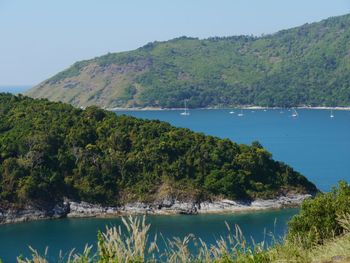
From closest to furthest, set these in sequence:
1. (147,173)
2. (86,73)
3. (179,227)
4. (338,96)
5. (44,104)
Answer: (179,227), (147,173), (44,104), (338,96), (86,73)

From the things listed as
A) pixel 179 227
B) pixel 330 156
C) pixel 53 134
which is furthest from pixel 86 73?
pixel 179 227

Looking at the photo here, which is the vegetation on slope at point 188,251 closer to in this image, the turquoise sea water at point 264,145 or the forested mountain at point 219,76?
the turquoise sea water at point 264,145

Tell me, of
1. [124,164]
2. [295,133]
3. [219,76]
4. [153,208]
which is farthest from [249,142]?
[219,76]

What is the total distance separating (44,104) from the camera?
2329 inches

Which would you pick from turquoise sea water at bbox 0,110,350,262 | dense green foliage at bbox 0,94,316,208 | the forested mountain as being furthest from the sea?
the forested mountain

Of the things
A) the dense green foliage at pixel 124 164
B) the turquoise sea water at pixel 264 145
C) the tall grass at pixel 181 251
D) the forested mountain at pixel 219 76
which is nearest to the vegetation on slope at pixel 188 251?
the tall grass at pixel 181 251

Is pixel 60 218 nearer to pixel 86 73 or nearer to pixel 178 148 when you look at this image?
pixel 178 148

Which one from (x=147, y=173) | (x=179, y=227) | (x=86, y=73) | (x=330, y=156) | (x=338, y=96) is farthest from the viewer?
(x=86, y=73)

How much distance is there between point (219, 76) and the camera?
6988 inches

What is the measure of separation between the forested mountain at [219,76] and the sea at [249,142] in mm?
6762

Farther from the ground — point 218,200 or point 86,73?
point 86,73

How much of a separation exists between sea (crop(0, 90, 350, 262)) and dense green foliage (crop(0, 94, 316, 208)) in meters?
2.87

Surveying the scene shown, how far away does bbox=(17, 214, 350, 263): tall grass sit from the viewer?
482 cm

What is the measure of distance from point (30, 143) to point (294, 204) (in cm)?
2036
